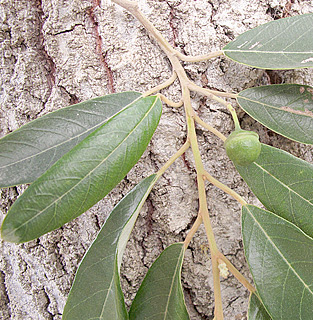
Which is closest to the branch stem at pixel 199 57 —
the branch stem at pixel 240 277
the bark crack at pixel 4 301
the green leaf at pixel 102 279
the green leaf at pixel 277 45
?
the green leaf at pixel 277 45

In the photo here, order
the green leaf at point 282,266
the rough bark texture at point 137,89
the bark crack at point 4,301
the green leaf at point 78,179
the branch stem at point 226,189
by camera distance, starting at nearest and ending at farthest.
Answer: the green leaf at point 78,179 < the green leaf at point 282,266 < the branch stem at point 226,189 < the rough bark texture at point 137,89 < the bark crack at point 4,301

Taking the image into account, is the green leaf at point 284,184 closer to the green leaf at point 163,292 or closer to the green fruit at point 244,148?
the green fruit at point 244,148

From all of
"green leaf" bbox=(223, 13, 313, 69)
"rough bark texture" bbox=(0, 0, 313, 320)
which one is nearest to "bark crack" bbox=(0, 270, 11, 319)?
"rough bark texture" bbox=(0, 0, 313, 320)

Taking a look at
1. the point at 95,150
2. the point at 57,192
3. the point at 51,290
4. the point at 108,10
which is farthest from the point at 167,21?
the point at 51,290

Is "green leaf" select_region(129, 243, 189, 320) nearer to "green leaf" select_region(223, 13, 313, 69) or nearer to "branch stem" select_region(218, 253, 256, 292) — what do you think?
"branch stem" select_region(218, 253, 256, 292)

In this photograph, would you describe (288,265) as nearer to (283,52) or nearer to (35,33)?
(283,52)

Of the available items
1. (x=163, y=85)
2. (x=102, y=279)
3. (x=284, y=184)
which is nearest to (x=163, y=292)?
(x=102, y=279)
